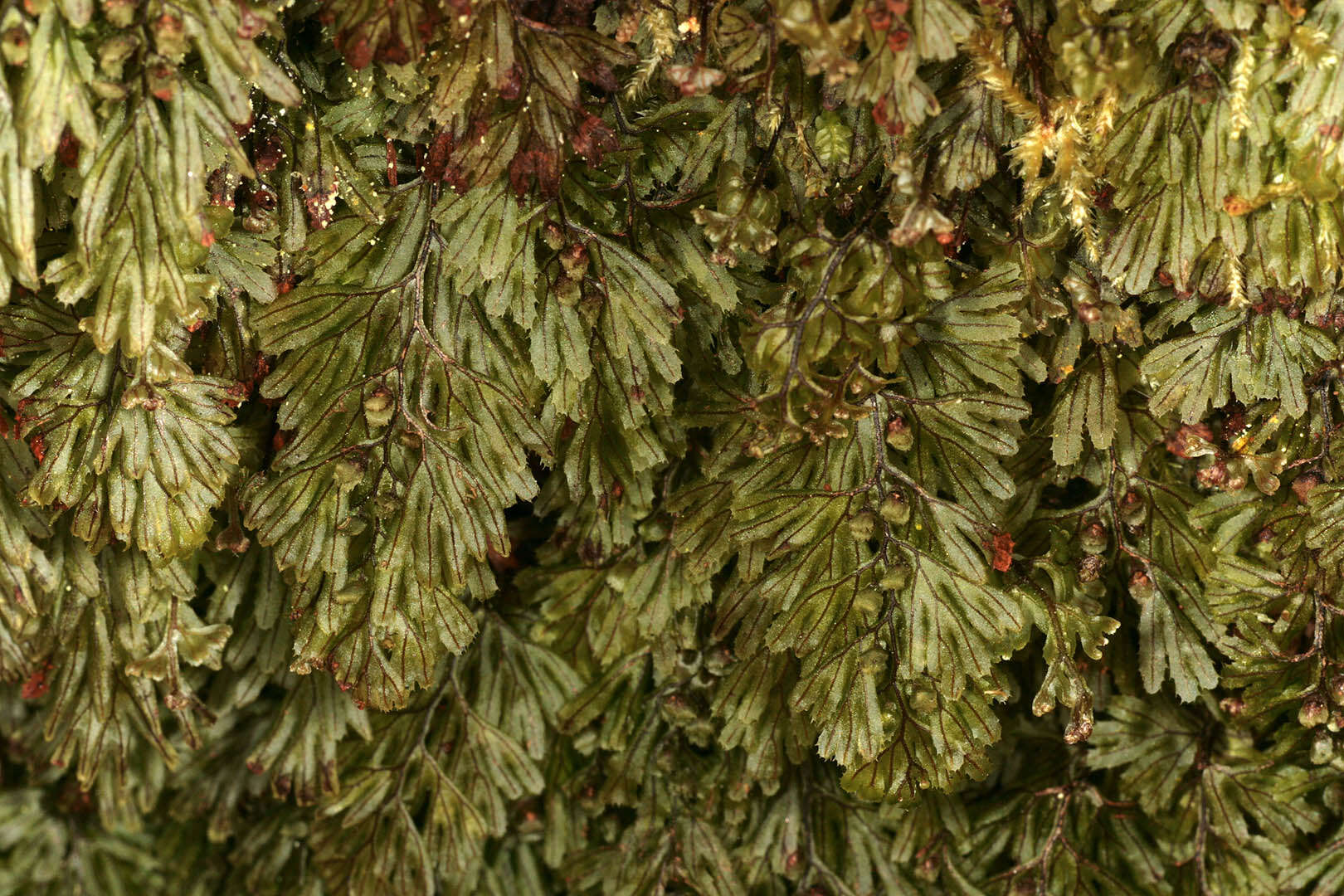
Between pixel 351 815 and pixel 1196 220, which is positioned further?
pixel 351 815

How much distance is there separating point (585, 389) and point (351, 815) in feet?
2.78

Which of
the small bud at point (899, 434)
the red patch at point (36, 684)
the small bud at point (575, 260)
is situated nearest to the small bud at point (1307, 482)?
the small bud at point (899, 434)

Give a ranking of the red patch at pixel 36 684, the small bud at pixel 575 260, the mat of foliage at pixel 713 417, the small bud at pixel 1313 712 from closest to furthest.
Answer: the mat of foliage at pixel 713 417, the small bud at pixel 575 260, the small bud at pixel 1313 712, the red patch at pixel 36 684

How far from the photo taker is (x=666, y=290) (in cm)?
140

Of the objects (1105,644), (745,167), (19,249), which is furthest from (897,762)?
(19,249)

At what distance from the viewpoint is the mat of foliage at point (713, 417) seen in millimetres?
1220

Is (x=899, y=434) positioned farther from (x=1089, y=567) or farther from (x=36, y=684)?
(x=36, y=684)

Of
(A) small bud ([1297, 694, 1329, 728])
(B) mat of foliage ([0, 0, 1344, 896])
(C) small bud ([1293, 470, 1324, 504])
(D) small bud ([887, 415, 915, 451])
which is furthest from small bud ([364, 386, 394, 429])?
(A) small bud ([1297, 694, 1329, 728])

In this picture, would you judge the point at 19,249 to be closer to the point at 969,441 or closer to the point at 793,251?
the point at 793,251

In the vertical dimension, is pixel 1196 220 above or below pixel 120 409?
above

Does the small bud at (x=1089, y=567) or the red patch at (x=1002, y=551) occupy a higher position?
the red patch at (x=1002, y=551)

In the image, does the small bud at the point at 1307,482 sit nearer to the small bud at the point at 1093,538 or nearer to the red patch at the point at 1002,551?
the small bud at the point at 1093,538

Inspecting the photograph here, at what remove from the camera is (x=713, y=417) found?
1.51m

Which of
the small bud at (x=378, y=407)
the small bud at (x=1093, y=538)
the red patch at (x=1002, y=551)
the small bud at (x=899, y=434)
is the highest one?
the small bud at (x=378, y=407)
